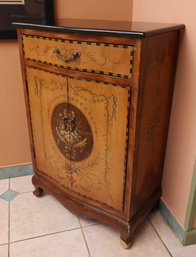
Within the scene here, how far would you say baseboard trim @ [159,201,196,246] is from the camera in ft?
4.55

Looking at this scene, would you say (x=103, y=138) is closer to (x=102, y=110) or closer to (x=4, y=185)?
(x=102, y=110)

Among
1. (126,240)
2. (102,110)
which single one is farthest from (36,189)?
(102,110)

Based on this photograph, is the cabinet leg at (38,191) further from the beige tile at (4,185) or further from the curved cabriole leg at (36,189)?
the beige tile at (4,185)

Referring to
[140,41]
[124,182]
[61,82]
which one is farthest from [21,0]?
[124,182]

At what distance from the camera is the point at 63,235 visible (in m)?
1.46

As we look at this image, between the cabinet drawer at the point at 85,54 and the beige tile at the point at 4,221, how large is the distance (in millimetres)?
894

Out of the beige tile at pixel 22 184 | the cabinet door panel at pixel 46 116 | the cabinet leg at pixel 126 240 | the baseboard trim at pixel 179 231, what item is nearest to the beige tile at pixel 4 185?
the beige tile at pixel 22 184

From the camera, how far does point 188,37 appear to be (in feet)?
3.89

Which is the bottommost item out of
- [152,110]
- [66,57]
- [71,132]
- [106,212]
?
[106,212]

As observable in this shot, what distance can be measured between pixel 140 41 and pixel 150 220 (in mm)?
1032

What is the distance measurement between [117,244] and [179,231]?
12.8 inches

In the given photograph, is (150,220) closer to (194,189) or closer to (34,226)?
(194,189)

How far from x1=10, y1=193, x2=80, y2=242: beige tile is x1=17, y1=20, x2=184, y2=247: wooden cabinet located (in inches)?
4.3

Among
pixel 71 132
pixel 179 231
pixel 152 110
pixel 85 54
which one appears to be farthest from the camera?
pixel 179 231
